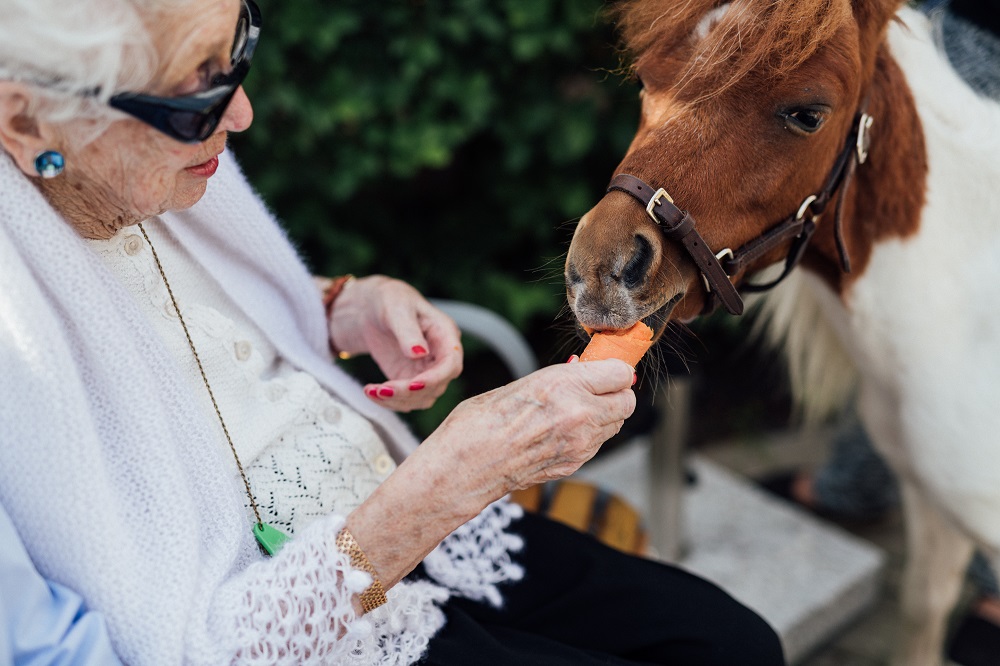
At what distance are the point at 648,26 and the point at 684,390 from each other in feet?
3.84

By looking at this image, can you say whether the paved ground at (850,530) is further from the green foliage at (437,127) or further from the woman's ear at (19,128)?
the woman's ear at (19,128)

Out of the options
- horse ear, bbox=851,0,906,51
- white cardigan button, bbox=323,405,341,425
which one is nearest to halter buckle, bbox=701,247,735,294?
horse ear, bbox=851,0,906,51

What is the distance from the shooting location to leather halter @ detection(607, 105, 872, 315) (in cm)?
118

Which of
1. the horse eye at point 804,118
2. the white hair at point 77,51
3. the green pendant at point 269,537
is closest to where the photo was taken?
the white hair at point 77,51

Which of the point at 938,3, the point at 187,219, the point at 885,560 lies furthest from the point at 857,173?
the point at 885,560

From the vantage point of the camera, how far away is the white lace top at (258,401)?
117 cm

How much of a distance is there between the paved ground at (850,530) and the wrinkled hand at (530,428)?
65.4 inches

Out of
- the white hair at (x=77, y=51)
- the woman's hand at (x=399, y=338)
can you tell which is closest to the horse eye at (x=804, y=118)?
the woman's hand at (x=399, y=338)

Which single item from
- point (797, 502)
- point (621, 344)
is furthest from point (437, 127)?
point (797, 502)

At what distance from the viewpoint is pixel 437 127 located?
2.44m

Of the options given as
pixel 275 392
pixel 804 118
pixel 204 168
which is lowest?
pixel 275 392

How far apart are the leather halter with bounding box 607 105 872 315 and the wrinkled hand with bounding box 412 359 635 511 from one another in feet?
0.87

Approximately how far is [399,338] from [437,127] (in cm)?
121

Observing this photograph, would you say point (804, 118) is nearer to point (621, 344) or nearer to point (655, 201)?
point (655, 201)
